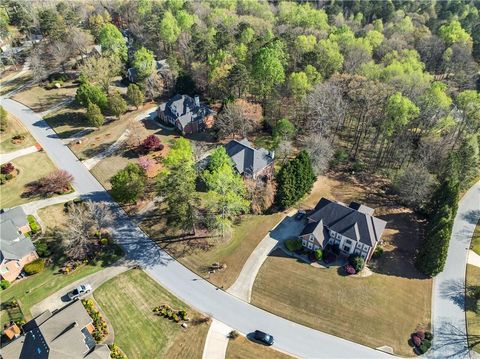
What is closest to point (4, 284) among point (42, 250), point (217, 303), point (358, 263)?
point (42, 250)

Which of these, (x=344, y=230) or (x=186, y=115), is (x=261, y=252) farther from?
(x=186, y=115)

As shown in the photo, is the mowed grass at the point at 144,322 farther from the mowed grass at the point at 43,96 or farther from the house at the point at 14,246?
the mowed grass at the point at 43,96

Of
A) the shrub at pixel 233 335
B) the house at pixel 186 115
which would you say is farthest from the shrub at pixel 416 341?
the house at pixel 186 115

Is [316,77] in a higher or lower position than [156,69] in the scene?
higher

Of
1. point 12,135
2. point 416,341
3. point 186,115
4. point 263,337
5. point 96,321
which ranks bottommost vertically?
point 416,341

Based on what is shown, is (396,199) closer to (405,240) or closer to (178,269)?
(405,240)

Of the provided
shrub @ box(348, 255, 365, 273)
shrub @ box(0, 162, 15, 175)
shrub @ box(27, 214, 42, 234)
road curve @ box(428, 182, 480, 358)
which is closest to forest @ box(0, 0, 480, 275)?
road curve @ box(428, 182, 480, 358)
